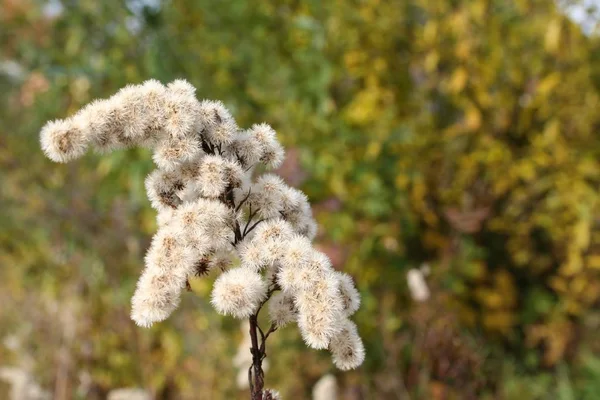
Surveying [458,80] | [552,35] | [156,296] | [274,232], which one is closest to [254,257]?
[274,232]

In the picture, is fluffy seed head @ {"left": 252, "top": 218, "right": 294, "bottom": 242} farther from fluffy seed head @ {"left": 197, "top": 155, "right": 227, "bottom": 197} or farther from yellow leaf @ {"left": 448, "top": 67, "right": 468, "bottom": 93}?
yellow leaf @ {"left": 448, "top": 67, "right": 468, "bottom": 93}

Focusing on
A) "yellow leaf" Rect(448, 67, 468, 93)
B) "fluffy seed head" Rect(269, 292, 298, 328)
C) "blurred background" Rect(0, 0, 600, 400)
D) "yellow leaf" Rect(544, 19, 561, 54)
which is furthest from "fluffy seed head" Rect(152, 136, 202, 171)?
"yellow leaf" Rect(544, 19, 561, 54)

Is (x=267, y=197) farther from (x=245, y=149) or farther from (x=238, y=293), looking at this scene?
(x=238, y=293)

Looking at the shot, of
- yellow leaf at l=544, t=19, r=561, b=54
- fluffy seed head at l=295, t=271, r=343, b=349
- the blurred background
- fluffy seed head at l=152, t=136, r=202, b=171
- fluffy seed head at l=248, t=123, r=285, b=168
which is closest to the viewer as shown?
fluffy seed head at l=295, t=271, r=343, b=349

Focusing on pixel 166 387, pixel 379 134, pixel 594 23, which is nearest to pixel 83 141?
pixel 379 134

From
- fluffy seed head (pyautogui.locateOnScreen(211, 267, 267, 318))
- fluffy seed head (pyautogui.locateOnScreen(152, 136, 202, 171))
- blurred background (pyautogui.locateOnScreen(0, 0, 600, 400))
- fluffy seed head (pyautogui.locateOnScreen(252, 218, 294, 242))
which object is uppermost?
blurred background (pyautogui.locateOnScreen(0, 0, 600, 400))

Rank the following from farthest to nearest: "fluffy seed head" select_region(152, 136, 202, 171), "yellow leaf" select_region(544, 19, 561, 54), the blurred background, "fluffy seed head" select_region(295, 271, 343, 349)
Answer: "yellow leaf" select_region(544, 19, 561, 54) → the blurred background → "fluffy seed head" select_region(152, 136, 202, 171) → "fluffy seed head" select_region(295, 271, 343, 349)
